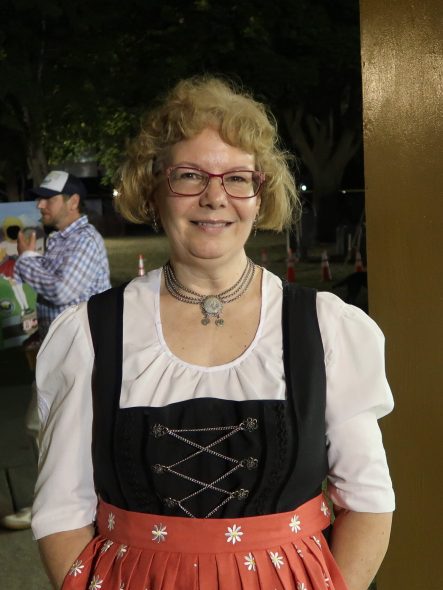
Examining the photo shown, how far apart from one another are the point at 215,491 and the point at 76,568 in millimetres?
370

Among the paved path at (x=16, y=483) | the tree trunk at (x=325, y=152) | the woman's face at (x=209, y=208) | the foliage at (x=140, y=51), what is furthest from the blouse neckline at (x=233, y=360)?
the tree trunk at (x=325, y=152)

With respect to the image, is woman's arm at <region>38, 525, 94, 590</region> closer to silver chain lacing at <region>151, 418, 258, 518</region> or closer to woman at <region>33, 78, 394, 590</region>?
woman at <region>33, 78, 394, 590</region>

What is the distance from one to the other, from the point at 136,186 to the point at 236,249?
0.31m

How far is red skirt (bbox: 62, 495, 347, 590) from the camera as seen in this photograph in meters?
1.94

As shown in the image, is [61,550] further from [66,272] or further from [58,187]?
[58,187]

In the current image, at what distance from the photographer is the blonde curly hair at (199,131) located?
2092mm

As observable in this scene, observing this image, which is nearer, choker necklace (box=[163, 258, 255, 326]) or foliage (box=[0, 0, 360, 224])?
choker necklace (box=[163, 258, 255, 326])

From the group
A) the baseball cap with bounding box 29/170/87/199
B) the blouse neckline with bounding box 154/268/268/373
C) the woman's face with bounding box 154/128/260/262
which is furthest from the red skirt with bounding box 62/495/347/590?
the baseball cap with bounding box 29/170/87/199

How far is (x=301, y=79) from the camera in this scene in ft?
69.6

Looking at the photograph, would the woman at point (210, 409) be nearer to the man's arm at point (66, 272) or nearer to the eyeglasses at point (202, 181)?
the eyeglasses at point (202, 181)

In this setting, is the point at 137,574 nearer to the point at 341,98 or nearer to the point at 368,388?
the point at 368,388

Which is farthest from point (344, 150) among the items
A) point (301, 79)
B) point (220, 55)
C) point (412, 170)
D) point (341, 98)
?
point (412, 170)

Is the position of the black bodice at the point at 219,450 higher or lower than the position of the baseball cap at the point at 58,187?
lower

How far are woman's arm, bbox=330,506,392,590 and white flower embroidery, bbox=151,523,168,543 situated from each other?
16.0 inches
